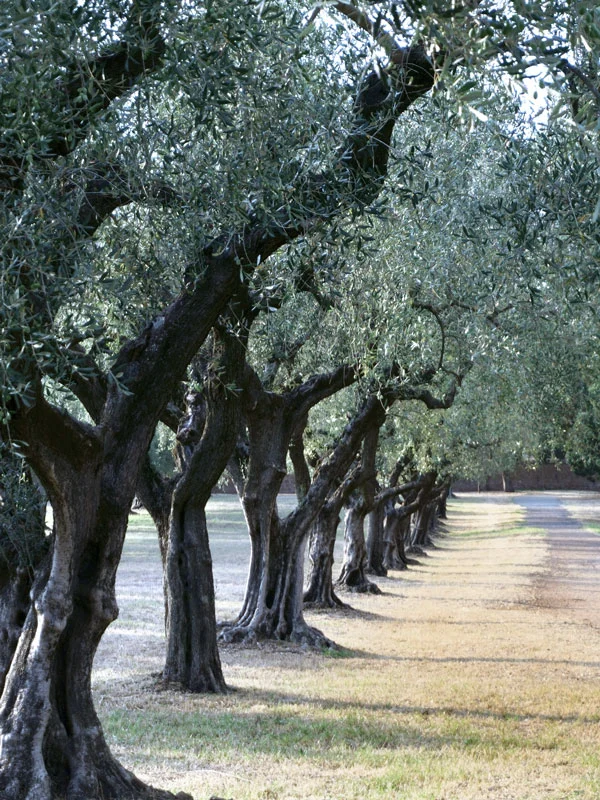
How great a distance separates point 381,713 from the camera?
1178 cm

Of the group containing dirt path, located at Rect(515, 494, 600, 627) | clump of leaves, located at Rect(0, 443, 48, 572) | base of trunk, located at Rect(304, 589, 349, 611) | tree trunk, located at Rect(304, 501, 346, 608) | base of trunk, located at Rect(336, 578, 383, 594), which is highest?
clump of leaves, located at Rect(0, 443, 48, 572)

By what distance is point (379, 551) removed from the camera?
31797 mm

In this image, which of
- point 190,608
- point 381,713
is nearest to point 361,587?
point 190,608

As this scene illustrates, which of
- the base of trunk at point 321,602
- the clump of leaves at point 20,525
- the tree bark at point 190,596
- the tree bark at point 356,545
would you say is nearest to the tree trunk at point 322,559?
the base of trunk at point 321,602

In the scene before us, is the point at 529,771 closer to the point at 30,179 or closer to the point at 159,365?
the point at 159,365

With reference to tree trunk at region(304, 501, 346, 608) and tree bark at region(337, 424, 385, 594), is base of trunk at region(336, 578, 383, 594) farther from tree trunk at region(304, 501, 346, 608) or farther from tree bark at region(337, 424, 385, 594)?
tree trunk at region(304, 501, 346, 608)

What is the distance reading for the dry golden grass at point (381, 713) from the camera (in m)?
8.84

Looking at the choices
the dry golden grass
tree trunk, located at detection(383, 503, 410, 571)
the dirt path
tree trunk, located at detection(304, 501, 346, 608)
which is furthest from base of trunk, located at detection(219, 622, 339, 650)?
tree trunk, located at detection(383, 503, 410, 571)

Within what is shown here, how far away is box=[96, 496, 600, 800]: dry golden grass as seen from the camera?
8.84 m

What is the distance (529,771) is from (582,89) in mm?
5802

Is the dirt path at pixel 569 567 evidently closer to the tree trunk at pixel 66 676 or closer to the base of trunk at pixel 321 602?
the base of trunk at pixel 321 602

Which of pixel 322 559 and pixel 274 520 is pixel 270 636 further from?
pixel 322 559

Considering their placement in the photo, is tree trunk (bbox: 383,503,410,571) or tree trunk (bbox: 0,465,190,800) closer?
tree trunk (bbox: 0,465,190,800)

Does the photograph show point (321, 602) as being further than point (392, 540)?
No
